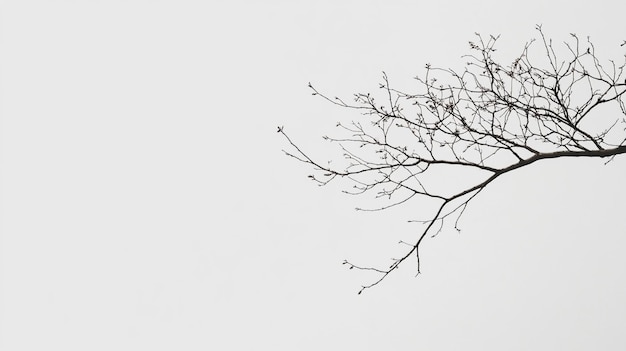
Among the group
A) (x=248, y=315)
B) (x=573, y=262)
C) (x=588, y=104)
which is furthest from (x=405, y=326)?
(x=588, y=104)

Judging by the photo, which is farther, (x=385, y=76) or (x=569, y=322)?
(x=569, y=322)

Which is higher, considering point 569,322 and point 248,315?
point 248,315

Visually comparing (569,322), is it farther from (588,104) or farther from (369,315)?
(588,104)

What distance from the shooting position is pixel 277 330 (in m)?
154

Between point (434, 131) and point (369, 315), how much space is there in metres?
138

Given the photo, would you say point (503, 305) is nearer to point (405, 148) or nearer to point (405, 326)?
point (405, 326)

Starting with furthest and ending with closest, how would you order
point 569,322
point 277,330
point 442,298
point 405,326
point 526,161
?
point 277,330 < point 442,298 < point 405,326 < point 569,322 < point 526,161

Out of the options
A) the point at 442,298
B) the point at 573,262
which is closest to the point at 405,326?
the point at 442,298

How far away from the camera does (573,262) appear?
374ft

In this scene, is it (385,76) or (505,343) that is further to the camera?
(505,343)

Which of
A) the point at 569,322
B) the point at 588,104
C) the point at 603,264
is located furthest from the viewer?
the point at 603,264

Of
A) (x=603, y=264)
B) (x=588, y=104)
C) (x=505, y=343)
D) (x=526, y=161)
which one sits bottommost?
(x=526, y=161)

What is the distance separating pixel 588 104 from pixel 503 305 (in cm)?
11124

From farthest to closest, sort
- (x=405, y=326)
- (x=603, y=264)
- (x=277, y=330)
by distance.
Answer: (x=277, y=330) < (x=405, y=326) < (x=603, y=264)
